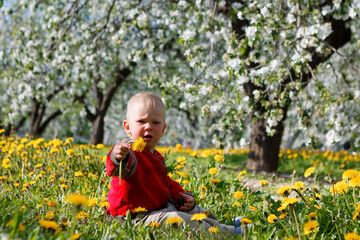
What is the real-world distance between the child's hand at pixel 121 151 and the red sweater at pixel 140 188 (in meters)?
0.15

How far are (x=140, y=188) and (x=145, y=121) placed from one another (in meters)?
0.44

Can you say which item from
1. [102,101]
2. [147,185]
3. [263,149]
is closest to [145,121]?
[147,185]

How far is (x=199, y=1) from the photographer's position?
477cm

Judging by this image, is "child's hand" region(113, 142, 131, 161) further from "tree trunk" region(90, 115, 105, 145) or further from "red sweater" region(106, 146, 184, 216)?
"tree trunk" region(90, 115, 105, 145)

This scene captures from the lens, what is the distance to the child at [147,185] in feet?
7.05

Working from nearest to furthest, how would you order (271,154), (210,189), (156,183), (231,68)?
(156,183)
(210,189)
(231,68)
(271,154)

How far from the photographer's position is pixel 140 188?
2.18m

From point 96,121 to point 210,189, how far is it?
29.7 ft

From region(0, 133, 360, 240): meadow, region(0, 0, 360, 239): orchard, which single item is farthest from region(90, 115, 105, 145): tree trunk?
region(0, 133, 360, 240): meadow

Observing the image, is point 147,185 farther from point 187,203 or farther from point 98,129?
point 98,129

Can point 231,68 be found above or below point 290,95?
above

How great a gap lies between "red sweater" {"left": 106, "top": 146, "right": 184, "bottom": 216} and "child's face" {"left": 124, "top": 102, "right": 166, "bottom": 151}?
0.13 meters

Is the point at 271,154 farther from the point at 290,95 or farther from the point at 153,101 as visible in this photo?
the point at 153,101

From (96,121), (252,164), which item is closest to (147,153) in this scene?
(252,164)
